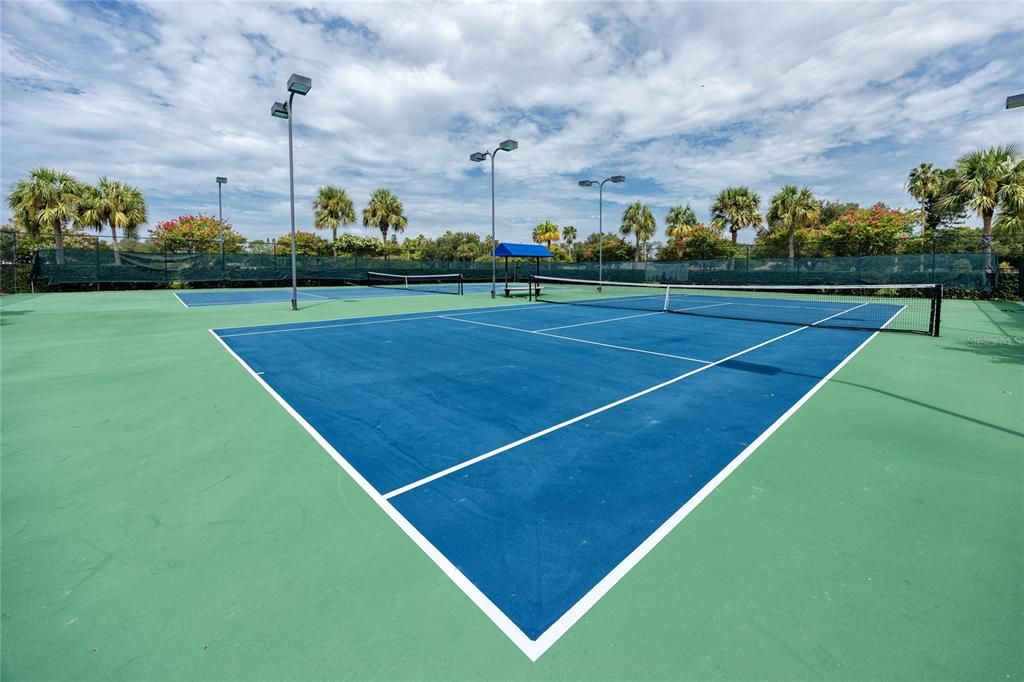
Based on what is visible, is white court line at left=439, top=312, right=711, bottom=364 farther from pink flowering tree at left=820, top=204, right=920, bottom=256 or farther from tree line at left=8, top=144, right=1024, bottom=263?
pink flowering tree at left=820, top=204, right=920, bottom=256

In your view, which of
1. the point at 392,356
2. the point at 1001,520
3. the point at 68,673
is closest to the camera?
the point at 68,673

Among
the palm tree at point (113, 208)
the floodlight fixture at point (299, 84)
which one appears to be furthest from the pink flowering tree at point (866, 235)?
the palm tree at point (113, 208)

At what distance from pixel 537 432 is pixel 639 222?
58.3 m

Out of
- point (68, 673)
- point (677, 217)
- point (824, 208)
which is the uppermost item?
point (824, 208)

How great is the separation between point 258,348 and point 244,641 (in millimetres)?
9535

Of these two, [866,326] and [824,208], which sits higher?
[824,208]

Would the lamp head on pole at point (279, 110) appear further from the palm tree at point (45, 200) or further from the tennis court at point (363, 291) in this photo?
the palm tree at point (45, 200)

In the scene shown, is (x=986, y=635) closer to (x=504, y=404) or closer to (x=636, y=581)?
(x=636, y=581)

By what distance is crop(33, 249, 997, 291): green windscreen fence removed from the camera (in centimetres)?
2667

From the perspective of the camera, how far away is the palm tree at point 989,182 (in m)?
25.2

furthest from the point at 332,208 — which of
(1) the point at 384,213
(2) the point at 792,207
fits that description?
(2) the point at 792,207

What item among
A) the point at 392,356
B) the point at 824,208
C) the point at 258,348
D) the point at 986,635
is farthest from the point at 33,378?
the point at 824,208

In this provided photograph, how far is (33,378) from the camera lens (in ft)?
25.4

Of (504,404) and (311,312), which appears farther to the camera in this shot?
(311,312)
